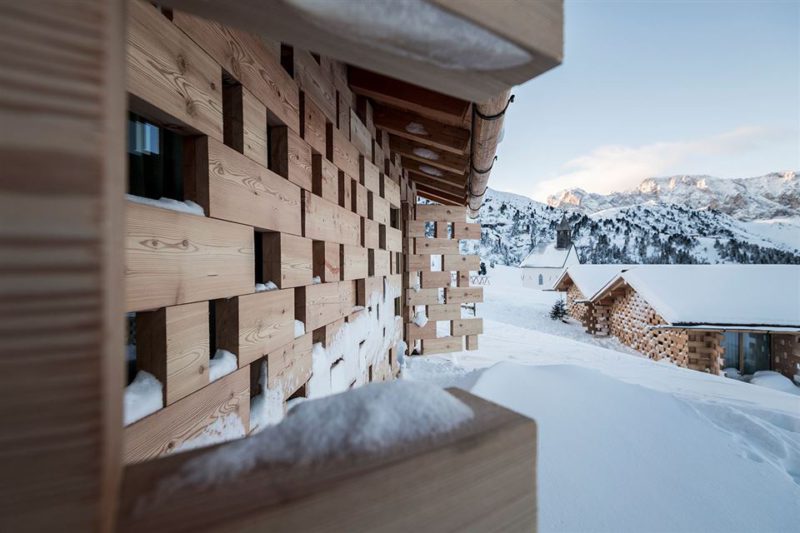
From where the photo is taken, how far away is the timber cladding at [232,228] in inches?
34.9

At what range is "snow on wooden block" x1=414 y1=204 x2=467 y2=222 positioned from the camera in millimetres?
5094

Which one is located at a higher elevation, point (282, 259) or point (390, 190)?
point (390, 190)

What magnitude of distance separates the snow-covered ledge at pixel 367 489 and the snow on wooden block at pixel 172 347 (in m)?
0.67

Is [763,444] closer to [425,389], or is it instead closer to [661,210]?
[425,389]

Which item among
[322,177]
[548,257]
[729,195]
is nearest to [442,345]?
[322,177]

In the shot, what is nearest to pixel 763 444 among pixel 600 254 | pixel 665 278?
pixel 665 278

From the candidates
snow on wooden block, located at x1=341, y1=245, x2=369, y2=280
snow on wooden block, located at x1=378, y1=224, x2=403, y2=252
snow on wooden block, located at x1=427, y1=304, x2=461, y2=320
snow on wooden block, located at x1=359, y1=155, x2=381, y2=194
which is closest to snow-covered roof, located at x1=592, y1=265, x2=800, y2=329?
snow on wooden block, located at x1=427, y1=304, x2=461, y2=320

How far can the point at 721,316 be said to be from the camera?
316 inches

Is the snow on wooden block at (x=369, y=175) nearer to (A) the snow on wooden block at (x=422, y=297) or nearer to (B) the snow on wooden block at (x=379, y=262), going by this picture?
(B) the snow on wooden block at (x=379, y=262)

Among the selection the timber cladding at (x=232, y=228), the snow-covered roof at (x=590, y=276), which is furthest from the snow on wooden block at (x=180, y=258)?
the snow-covered roof at (x=590, y=276)

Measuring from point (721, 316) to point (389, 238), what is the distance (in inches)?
354

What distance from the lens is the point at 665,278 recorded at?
9758 mm

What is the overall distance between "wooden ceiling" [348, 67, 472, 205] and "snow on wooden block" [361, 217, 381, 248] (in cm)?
97

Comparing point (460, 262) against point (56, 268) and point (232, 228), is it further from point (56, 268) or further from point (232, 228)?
point (56, 268)
